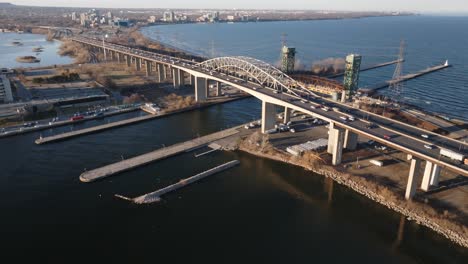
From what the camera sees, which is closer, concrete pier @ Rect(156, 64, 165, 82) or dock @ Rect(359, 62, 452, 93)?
dock @ Rect(359, 62, 452, 93)

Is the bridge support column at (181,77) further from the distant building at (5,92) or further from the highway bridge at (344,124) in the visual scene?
the distant building at (5,92)

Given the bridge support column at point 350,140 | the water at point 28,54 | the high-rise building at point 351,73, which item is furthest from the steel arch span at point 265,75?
the water at point 28,54

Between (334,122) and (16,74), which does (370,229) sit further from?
(16,74)

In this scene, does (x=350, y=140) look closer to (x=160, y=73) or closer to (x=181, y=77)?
(x=181, y=77)

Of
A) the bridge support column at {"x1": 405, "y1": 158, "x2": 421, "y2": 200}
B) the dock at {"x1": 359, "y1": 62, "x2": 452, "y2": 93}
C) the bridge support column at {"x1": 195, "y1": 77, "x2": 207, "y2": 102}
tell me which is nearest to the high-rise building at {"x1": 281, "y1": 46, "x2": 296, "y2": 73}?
the dock at {"x1": 359, "y1": 62, "x2": 452, "y2": 93}

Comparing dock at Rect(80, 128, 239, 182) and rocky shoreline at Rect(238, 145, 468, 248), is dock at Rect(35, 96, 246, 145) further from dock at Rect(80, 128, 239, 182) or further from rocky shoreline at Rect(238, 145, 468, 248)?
rocky shoreline at Rect(238, 145, 468, 248)
